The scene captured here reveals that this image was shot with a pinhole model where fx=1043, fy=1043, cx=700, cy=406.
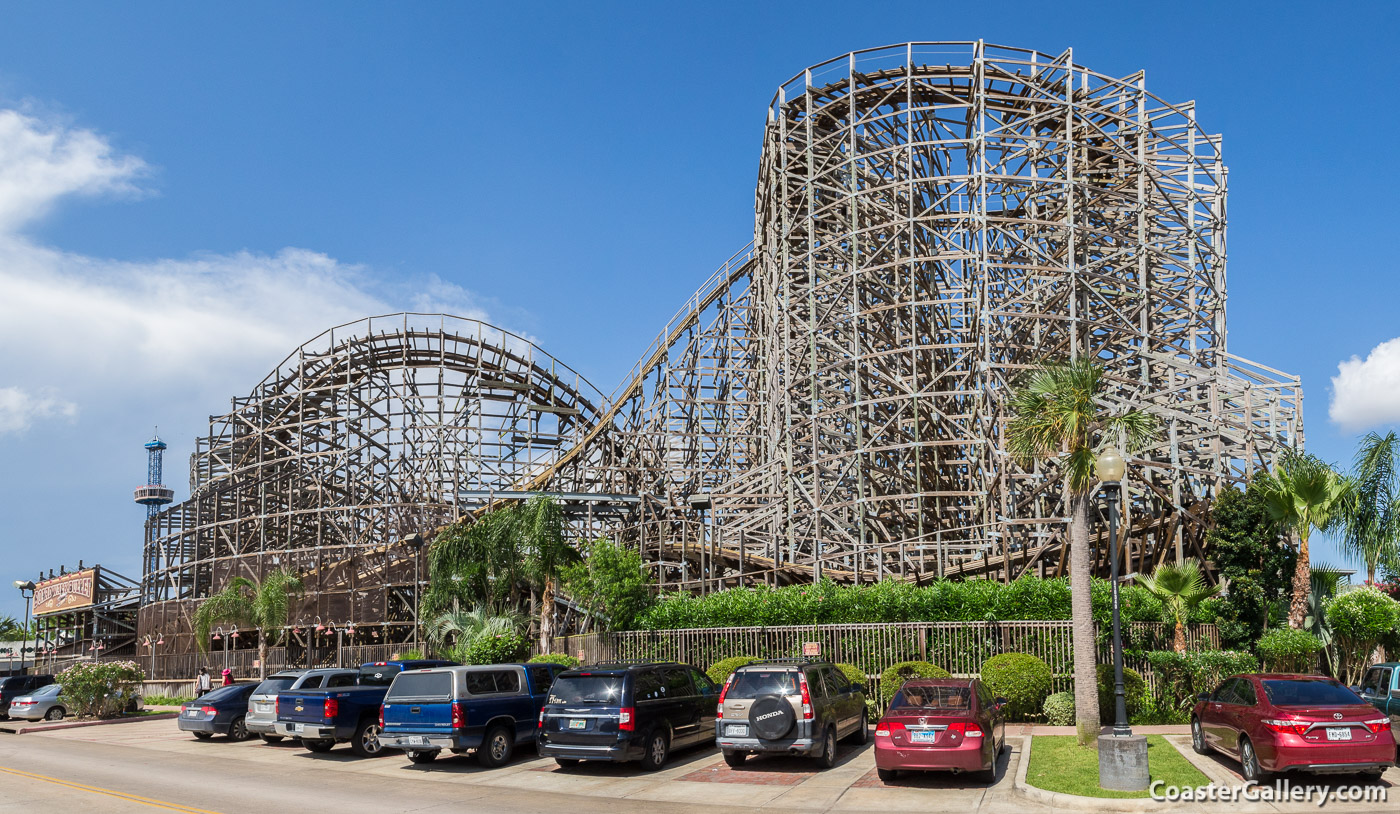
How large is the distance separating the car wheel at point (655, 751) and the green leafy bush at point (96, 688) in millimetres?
20790

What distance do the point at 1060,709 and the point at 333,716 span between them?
1327 centimetres

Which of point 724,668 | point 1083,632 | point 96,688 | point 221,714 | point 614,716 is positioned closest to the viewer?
point 614,716

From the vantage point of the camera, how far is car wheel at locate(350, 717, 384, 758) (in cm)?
1931

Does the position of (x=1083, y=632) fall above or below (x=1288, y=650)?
above

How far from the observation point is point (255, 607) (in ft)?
117

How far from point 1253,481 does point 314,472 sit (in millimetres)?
34523

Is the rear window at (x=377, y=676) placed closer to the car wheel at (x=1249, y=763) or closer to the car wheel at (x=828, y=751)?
the car wheel at (x=828, y=751)

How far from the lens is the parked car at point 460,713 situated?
16.4 metres

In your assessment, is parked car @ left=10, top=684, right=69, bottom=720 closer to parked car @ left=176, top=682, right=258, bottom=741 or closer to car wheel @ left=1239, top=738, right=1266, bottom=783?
parked car @ left=176, top=682, right=258, bottom=741

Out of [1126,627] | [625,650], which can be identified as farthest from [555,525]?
[1126,627]

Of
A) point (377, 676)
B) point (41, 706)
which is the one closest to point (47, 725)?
point (41, 706)

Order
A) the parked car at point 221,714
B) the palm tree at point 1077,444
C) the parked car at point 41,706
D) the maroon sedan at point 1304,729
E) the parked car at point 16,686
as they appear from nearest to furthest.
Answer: the maroon sedan at point 1304,729, the palm tree at point 1077,444, the parked car at point 221,714, the parked car at point 41,706, the parked car at point 16,686

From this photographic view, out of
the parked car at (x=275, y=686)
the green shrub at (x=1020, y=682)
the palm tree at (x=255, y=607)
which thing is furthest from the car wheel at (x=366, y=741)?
the palm tree at (x=255, y=607)

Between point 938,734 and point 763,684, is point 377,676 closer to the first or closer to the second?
point 763,684
